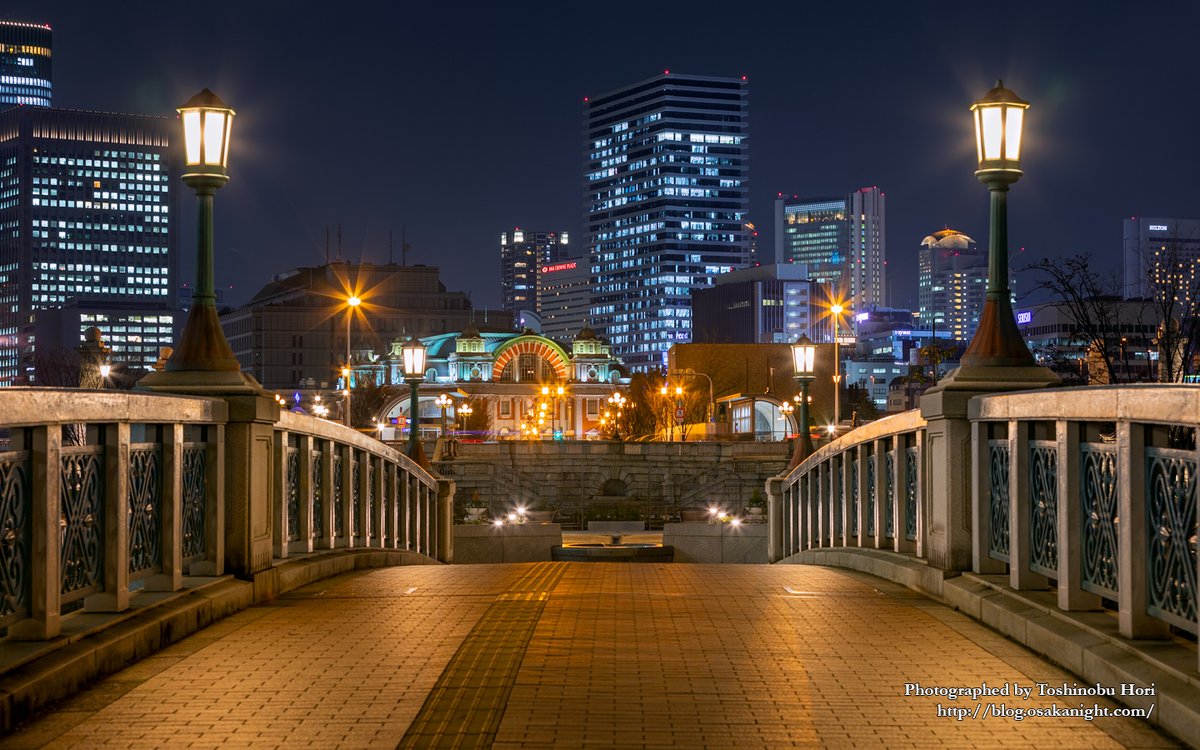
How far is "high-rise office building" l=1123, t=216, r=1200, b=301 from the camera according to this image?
29919mm

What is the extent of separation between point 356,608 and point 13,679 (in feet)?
13.7

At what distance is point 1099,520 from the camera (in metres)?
7.75

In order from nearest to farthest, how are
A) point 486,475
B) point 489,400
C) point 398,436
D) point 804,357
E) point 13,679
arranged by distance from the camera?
point 13,679
point 804,357
point 486,475
point 398,436
point 489,400

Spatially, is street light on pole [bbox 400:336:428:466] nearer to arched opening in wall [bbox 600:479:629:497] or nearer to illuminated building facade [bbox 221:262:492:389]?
arched opening in wall [bbox 600:479:629:497]

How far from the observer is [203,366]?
1077 cm

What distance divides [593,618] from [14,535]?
4.27m

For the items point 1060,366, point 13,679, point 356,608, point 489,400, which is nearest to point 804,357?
point 1060,366

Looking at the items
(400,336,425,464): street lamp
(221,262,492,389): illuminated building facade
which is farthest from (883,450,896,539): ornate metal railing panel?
(221,262,492,389): illuminated building facade

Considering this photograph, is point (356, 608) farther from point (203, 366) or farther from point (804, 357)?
point (804, 357)

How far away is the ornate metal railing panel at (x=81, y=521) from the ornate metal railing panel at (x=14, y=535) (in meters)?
0.30

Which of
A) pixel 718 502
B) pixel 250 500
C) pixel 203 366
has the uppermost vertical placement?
pixel 203 366

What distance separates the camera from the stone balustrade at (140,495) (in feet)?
23.1

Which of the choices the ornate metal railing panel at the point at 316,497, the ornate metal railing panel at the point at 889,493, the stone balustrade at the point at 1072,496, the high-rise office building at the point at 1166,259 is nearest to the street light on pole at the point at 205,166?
the ornate metal railing panel at the point at 316,497

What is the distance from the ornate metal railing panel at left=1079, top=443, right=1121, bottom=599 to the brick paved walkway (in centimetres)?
59
